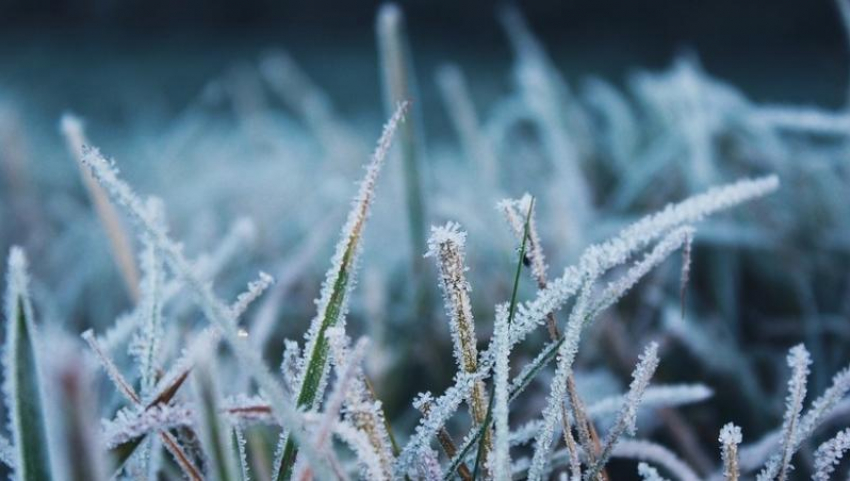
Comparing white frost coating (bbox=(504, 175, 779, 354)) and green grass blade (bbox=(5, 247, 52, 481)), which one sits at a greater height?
white frost coating (bbox=(504, 175, 779, 354))

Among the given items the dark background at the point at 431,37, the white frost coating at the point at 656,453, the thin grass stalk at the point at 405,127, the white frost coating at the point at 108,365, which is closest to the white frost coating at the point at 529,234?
the white frost coating at the point at 656,453

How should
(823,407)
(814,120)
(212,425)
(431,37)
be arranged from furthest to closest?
(431,37) < (814,120) < (823,407) < (212,425)

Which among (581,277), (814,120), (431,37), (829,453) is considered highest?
(431,37)

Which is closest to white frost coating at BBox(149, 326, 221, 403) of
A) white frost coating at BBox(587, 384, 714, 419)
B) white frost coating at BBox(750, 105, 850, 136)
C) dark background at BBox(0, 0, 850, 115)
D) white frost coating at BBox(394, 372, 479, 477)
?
white frost coating at BBox(394, 372, 479, 477)

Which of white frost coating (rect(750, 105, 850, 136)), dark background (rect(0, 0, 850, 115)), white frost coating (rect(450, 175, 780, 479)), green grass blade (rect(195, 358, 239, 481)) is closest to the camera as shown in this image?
green grass blade (rect(195, 358, 239, 481))

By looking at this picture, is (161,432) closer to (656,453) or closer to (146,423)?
(146,423)

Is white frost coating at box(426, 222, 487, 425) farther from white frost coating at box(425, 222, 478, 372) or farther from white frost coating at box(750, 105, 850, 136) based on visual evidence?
white frost coating at box(750, 105, 850, 136)

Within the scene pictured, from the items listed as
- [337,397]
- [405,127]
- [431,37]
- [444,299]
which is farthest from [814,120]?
[431,37]

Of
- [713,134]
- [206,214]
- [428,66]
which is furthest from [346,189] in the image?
[428,66]

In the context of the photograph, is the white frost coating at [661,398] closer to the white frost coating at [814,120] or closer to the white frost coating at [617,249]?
the white frost coating at [617,249]
